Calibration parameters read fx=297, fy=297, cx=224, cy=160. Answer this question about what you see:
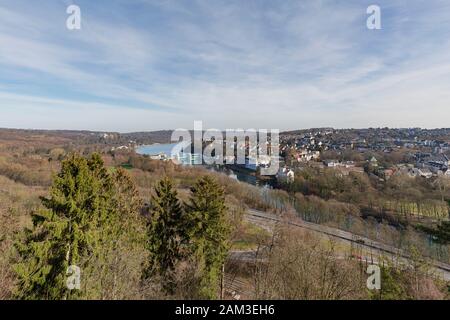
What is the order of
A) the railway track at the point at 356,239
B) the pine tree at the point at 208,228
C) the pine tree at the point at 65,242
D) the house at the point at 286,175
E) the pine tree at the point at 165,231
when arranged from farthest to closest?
the house at the point at 286,175
the railway track at the point at 356,239
the pine tree at the point at 165,231
the pine tree at the point at 208,228
the pine tree at the point at 65,242

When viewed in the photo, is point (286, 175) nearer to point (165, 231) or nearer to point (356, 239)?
point (356, 239)

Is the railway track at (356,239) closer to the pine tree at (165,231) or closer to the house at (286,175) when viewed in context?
the pine tree at (165,231)

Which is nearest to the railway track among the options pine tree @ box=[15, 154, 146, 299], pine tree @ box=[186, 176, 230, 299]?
pine tree @ box=[186, 176, 230, 299]

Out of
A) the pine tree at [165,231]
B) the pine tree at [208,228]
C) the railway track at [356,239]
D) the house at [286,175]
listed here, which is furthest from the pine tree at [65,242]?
the house at [286,175]

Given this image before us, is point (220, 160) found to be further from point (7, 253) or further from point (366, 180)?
point (7, 253)

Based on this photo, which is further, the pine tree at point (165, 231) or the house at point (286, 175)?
the house at point (286, 175)

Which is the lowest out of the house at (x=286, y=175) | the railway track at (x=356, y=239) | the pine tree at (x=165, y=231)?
the railway track at (x=356, y=239)

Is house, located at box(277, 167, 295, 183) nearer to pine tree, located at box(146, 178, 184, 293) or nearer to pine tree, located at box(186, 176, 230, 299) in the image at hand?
pine tree, located at box(186, 176, 230, 299)
